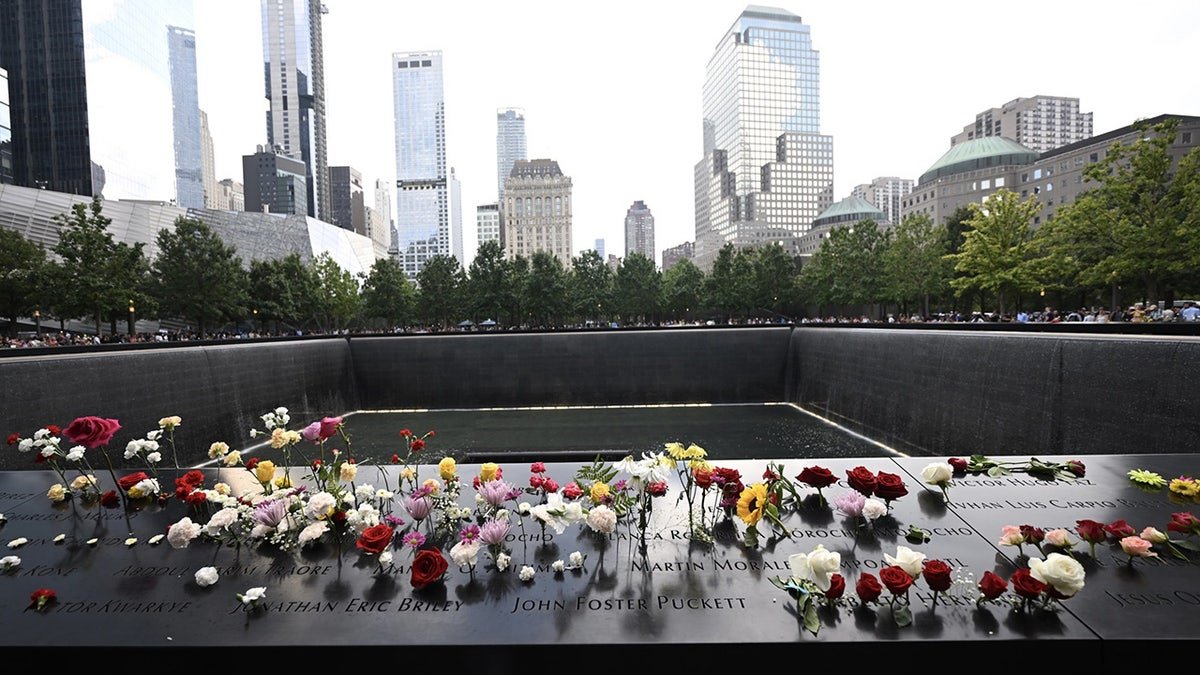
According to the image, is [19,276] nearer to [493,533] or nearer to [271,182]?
[493,533]

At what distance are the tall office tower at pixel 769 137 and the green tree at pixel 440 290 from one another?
118m

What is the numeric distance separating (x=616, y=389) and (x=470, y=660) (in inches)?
718

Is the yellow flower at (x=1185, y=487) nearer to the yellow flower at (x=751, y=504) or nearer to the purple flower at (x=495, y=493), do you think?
the yellow flower at (x=751, y=504)

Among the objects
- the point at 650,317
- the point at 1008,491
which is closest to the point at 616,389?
the point at 1008,491

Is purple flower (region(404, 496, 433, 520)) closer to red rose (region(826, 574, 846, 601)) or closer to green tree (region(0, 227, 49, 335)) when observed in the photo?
red rose (region(826, 574, 846, 601))

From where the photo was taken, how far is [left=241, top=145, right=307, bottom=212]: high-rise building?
547 ft

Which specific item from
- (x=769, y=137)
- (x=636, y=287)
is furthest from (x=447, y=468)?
(x=769, y=137)

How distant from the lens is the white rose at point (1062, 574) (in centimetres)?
211

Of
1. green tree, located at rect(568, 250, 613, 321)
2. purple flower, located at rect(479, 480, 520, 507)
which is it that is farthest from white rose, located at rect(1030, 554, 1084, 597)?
green tree, located at rect(568, 250, 613, 321)

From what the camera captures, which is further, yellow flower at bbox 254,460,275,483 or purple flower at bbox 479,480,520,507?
yellow flower at bbox 254,460,275,483

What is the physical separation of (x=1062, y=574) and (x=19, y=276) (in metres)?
49.2

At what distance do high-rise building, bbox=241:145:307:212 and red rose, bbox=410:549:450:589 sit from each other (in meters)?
188

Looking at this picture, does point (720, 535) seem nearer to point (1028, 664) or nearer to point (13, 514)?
point (1028, 664)

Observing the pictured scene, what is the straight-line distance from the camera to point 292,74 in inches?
7411
